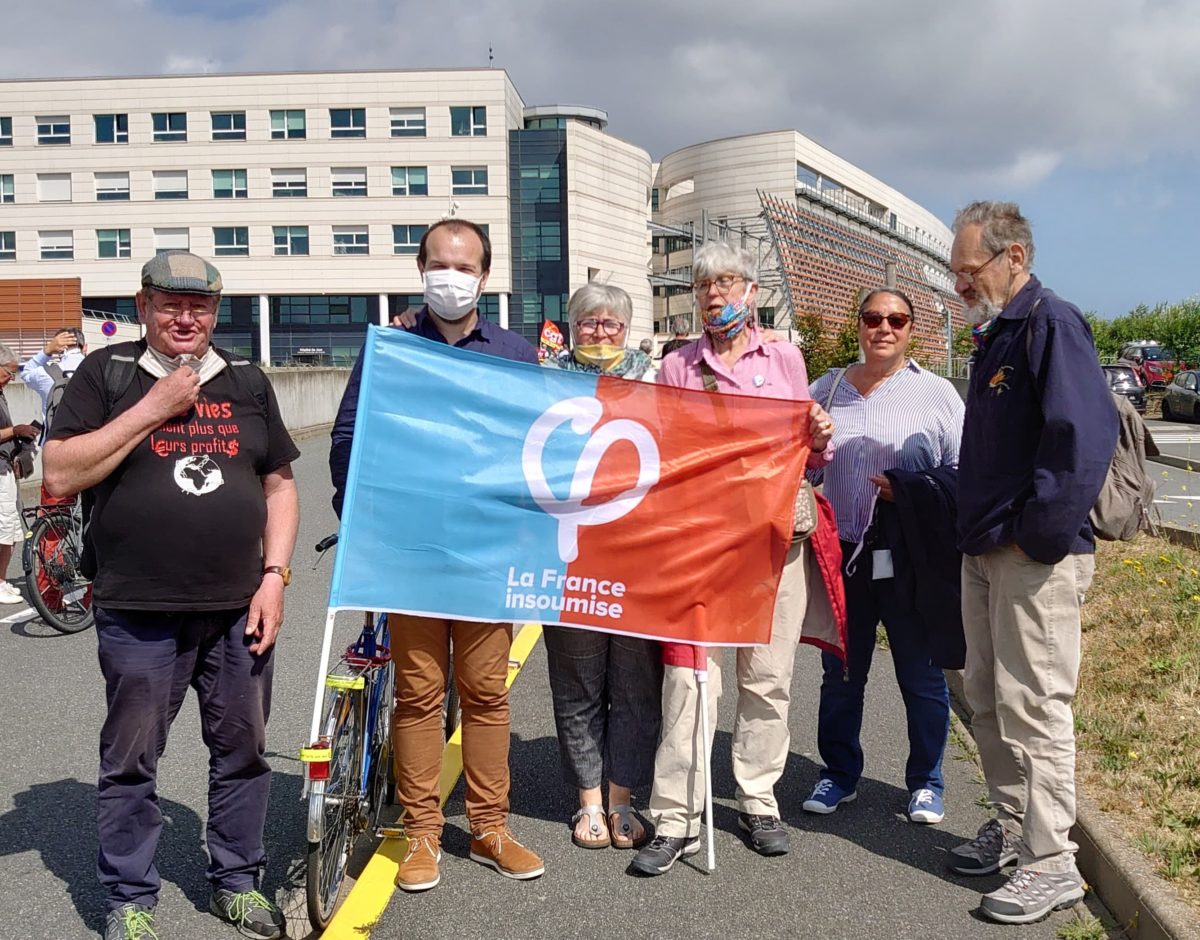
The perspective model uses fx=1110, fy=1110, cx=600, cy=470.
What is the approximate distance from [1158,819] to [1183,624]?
8.88 feet

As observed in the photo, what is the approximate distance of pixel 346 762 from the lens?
13.0 ft

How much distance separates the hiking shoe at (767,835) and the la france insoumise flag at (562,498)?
0.75 meters

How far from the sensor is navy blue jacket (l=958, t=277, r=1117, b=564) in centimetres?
365

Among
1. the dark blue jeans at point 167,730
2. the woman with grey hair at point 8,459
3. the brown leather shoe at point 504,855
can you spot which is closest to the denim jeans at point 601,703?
the brown leather shoe at point 504,855

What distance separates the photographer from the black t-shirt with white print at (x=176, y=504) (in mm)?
3475

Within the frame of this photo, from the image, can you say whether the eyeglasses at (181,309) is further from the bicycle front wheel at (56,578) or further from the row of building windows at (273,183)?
the row of building windows at (273,183)

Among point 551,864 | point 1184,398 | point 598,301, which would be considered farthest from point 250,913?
point 1184,398

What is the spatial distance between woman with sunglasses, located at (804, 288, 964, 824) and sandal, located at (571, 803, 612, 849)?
0.95m

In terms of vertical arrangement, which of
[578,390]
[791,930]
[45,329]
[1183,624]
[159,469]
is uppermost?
[45,329]

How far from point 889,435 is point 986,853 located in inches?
67.1

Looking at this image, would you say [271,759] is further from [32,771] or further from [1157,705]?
[1157,705]

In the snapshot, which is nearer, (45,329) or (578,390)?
(578,390)

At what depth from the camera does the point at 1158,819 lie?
426 centimetres

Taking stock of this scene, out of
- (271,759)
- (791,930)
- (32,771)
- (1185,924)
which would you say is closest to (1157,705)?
(1185,924)
